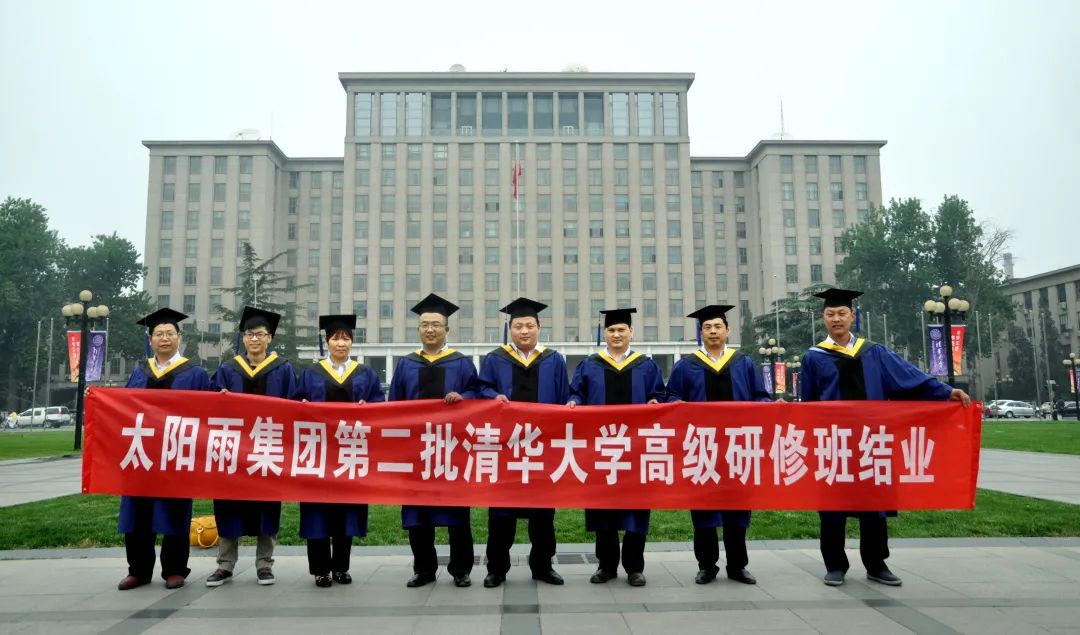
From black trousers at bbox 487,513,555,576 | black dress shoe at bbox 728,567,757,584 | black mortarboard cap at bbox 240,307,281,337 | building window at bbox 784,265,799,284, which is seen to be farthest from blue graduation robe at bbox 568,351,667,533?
building window at bbox 784,265,799,284

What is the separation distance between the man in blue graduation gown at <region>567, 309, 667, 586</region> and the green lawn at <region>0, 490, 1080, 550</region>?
77.9 inches

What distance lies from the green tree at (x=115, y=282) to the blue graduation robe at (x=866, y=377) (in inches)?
2417

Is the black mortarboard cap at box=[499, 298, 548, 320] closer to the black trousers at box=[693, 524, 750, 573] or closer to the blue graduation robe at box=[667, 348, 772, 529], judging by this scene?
the blue graduation robe at box=[667, 348, 772, 529]

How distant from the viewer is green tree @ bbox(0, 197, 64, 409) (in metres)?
51.5

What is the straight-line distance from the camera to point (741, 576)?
227 inches

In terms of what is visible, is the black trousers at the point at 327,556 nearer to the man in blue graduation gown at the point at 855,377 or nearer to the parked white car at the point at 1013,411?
the man in blue graduation gown at the point at 855,377

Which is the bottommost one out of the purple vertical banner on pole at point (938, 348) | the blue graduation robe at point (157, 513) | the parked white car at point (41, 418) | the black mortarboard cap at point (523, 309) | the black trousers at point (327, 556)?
the parked white car at point (41, 418)

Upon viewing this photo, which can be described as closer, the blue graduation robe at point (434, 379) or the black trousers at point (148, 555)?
the black trousers at point (148, 555)

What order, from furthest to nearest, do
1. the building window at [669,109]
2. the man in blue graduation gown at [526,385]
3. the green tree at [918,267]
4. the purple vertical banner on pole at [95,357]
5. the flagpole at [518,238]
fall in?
1. the building window at [669,109]
2. the flagpole at [518,238]
3. the green tree at [918,267]
4. the purple vertical banner on pole at [95,357]
5. the man in blue graduation gown at [526,385]

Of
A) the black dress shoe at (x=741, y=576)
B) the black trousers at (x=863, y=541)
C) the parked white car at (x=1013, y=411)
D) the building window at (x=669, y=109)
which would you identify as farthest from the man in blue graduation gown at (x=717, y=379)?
the building window at (x=669, y=109)

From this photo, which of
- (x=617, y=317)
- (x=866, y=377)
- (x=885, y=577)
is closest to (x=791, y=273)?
(x=866, y=377)

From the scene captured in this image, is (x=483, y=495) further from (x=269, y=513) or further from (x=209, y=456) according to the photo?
(x=209, y=456)

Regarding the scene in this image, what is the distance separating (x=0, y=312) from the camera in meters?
51.3

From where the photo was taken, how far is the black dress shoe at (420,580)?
569 cm
